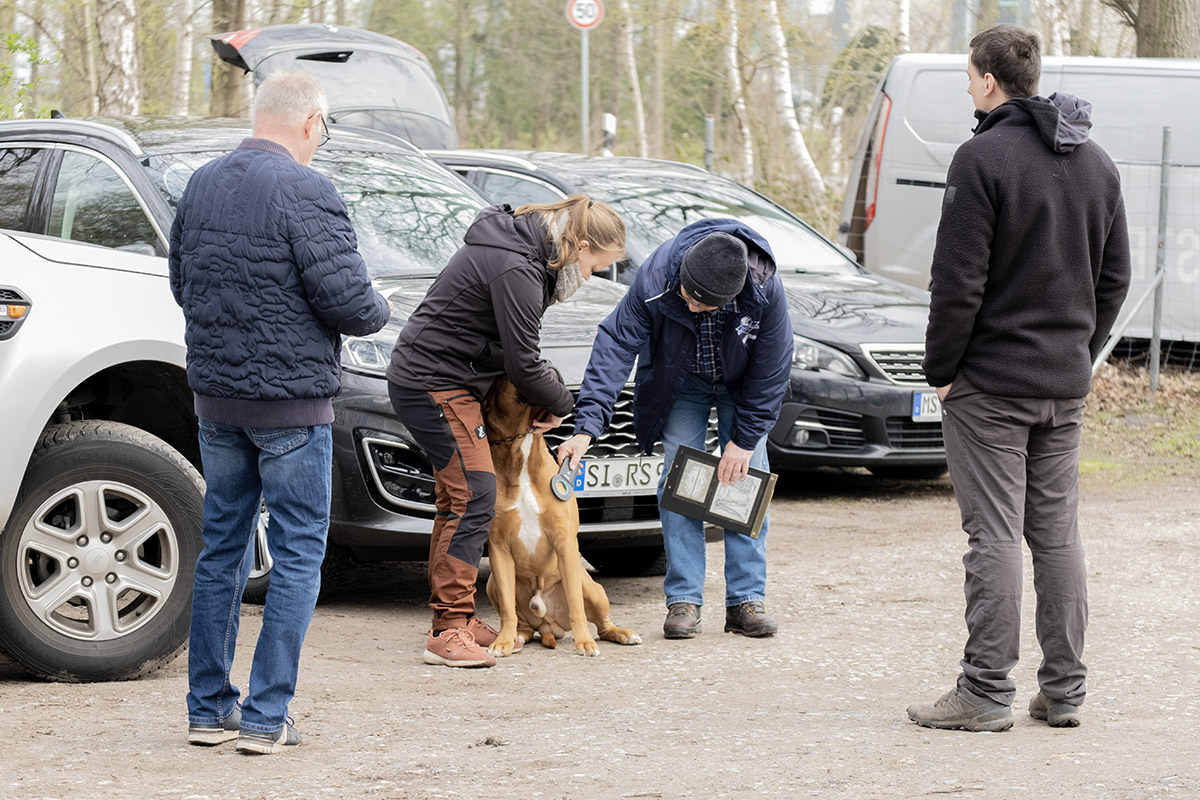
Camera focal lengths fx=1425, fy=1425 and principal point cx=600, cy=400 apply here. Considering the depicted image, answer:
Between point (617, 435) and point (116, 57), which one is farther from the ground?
point (116, 57)

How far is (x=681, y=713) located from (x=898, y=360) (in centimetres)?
415

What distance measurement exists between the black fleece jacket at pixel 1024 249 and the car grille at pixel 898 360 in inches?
153

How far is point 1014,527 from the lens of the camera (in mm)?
4191

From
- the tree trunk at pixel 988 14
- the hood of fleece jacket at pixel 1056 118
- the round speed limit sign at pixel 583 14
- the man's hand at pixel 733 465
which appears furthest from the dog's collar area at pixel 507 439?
the tree trunk at pixel 988 14

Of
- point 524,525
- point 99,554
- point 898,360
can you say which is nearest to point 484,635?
point 524,525

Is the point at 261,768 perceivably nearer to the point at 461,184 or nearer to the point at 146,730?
the point at 146,730

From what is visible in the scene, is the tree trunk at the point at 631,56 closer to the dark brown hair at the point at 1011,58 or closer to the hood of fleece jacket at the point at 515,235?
the hood of fleece jacket at the point at 515,235

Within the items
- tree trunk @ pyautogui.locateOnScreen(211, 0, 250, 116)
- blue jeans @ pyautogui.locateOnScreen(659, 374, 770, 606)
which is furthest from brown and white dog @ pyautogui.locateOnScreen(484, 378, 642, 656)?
tree trunk @ pyautogui.locateOnScreen(211, 0, 250, 116)

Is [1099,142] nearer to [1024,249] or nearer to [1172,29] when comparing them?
[1172,29]

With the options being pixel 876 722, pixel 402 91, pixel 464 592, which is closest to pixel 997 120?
pixel 876 722

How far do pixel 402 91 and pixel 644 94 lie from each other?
93.1 feet

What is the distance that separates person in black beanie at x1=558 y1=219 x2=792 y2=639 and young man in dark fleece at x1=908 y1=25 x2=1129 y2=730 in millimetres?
1189

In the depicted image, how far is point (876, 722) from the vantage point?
430cm

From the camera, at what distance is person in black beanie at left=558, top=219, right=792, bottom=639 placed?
5.25 m
